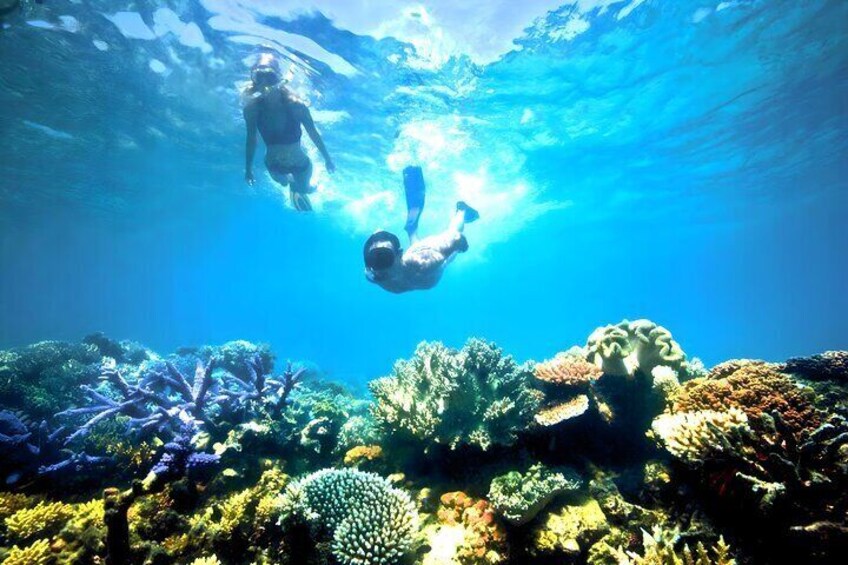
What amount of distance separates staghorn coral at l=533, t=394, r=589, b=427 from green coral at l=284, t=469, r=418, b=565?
79.4 inches

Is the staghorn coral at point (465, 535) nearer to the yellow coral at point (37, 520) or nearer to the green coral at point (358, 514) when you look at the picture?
the green coral at point (358, 514)

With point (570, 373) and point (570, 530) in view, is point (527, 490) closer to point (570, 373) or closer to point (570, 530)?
point (570, 530)

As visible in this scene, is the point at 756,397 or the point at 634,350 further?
the point at 634,350

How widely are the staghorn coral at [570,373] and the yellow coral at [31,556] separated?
5860 millimetres

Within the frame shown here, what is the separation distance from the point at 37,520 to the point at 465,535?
15.2ft

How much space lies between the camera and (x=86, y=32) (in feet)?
47.3

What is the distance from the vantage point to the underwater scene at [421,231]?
3.77 metres

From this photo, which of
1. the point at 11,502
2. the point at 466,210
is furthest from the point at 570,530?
the point at 466,210

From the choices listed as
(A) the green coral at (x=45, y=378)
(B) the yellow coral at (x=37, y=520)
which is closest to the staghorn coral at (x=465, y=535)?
(B) the yellow coral at (x=37, y=520)

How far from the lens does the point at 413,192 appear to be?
14.6 m

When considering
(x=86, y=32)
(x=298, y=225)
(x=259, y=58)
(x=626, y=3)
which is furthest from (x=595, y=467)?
(x=298, y=225)

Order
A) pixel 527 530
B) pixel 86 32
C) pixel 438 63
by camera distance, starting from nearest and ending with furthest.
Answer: pixel 527 530
pixel 86 32
pixel 438 63

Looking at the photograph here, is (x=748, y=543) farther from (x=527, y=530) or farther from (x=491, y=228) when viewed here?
(x=491, y=228)

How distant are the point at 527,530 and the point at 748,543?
1.88 meters
